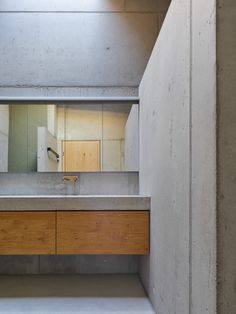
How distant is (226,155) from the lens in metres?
0.96

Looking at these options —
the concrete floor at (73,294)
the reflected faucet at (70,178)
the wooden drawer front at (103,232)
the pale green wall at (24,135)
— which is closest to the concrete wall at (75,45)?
the pale green wall at (24,135)

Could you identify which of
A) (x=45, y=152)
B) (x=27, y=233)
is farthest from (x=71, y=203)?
(x=45, y=152)

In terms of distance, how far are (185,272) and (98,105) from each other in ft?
6.31

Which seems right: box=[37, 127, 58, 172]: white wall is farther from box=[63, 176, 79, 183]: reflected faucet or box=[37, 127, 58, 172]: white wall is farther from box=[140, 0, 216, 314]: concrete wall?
box=[140, 0, 216, 314]: concrete wall

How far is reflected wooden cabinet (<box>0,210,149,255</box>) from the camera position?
2.08 metres

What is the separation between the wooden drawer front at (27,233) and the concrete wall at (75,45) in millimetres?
1250

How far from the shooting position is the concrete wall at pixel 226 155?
946mm

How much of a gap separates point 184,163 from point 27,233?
128 centimetres

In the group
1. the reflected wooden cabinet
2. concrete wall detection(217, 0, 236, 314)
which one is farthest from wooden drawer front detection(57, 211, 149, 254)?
concrete wall detection(217, 0, 236, 314)

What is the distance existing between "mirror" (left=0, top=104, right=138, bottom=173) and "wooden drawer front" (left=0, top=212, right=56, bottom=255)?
78cm

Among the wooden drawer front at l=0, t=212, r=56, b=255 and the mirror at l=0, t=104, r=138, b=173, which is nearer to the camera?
the wooden drawer front at l=0, t=212, r=56, b=255

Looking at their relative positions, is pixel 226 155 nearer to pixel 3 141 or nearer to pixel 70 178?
pixel 70 178

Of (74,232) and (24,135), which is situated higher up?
(24,135)

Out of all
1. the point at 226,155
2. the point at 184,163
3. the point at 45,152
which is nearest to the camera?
the point at 226,155
